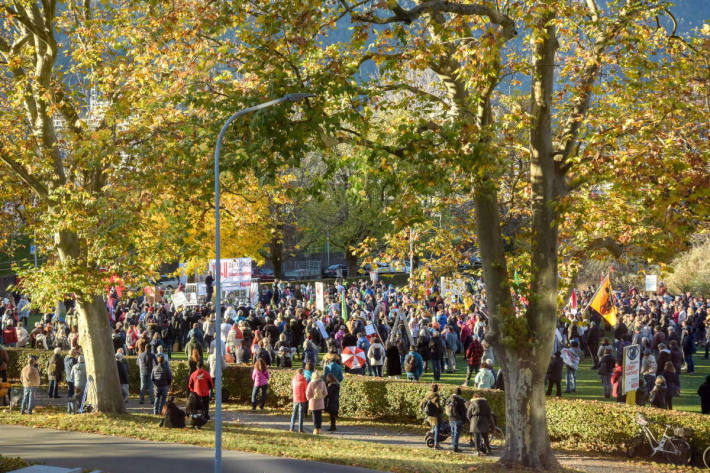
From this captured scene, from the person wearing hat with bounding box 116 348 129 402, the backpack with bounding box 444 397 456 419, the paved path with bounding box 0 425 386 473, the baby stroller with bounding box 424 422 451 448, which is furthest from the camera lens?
the person wearing hat with bounding box 116 348 129 402

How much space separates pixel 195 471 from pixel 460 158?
7055 millimetres

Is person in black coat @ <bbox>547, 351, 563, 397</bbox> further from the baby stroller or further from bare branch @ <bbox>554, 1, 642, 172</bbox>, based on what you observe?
bare branch @ <bbox>554, 1, 642, 172</bbox>

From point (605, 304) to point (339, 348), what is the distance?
30.4ft

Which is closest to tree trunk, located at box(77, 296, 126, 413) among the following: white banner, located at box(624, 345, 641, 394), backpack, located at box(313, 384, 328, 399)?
backpack, located at box(313, 384, 328, 399)

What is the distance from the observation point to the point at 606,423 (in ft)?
54.8

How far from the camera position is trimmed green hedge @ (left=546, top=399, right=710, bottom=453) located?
15.6 m

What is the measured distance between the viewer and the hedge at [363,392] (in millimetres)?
18984

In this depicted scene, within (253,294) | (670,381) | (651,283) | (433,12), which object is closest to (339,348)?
(670,381)

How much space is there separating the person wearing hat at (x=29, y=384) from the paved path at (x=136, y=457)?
342 cm

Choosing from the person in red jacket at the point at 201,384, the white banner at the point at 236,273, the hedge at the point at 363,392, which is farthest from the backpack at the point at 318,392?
the white banner at the point at 236,273

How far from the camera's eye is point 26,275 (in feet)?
55.8

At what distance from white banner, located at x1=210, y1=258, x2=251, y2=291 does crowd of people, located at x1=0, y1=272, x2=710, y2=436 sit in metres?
1.55

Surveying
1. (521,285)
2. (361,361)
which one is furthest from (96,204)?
(361,361)

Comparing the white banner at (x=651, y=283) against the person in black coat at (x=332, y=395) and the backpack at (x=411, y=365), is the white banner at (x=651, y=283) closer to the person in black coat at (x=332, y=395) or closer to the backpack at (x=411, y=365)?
the backpack at (x=411, y=365)
